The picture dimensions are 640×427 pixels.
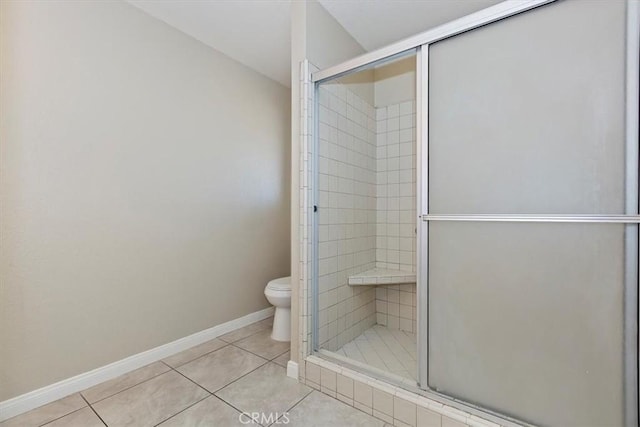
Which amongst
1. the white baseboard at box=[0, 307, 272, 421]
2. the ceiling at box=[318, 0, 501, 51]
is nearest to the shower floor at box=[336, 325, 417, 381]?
the white baseboard at box=[0, 307, 272, 421]

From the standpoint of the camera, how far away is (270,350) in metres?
2.23

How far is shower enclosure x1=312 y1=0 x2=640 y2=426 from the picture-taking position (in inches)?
42.8

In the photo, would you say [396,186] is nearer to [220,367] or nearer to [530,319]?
[530,319]

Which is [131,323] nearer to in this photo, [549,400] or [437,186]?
[437,186]

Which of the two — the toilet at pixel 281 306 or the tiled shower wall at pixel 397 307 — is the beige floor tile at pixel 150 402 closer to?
the toilet at pixel 281 306

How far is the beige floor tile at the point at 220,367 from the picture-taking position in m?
1.82

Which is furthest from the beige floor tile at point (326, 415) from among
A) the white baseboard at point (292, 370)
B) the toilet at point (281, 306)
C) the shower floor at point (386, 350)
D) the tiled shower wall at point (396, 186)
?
the tiled shower wall at point (396, 186)

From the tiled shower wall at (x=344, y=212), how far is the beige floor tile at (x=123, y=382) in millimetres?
1099

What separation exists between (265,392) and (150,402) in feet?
2.03

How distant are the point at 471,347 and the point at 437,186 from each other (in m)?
0.77

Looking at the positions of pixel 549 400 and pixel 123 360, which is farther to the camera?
pixel 123 360

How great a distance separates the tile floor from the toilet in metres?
0.29

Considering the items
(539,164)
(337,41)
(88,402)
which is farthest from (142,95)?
(539,164)

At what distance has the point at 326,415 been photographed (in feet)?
4.98
